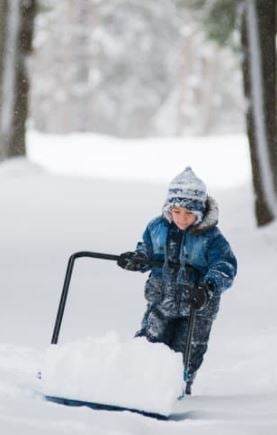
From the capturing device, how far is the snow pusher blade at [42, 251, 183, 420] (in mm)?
4656

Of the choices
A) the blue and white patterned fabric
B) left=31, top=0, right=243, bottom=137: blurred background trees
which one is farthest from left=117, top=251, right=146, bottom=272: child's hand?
left=31, top=0, right=243, bottom=137: blurred background trees

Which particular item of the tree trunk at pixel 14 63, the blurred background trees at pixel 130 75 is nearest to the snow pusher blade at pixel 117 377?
the tree trunk at pixel 14 63

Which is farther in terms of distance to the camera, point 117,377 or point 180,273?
point 180,273

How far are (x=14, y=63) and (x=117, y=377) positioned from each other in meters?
12.0

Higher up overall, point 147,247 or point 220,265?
point 147,247

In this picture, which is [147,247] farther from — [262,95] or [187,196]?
[262,95]

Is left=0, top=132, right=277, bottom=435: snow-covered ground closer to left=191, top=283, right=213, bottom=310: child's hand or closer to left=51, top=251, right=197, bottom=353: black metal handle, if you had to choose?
left=51, top=251, right=197, bottom=353: black metal handle

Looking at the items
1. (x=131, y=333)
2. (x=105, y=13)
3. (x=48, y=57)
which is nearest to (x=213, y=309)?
(x=131, y=333)

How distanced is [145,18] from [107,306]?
3611 cm

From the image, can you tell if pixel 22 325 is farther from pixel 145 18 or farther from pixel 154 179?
pixel 145 18

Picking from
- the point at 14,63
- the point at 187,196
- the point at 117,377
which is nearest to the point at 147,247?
the point at 187,196

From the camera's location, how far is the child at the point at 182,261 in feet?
17.7

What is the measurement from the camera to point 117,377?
15.4 feet

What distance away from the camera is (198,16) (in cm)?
1648
